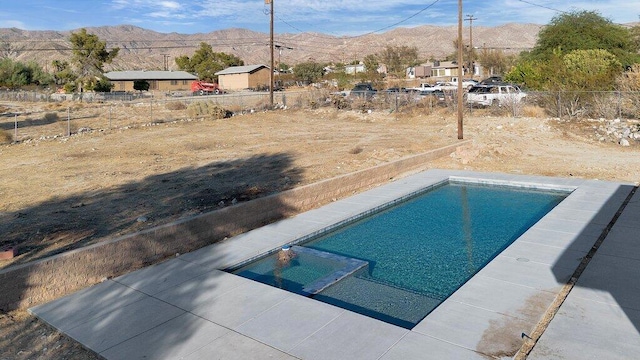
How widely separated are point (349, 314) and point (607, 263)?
424cm

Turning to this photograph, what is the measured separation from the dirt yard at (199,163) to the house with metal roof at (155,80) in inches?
2158

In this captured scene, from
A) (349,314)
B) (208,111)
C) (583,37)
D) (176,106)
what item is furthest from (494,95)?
(349,314)

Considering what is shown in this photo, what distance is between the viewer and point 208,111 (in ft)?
106

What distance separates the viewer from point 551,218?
10273mm

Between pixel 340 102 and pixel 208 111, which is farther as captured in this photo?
pixel 340 102

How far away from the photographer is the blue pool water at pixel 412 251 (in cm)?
716

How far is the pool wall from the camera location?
6676 millimetres

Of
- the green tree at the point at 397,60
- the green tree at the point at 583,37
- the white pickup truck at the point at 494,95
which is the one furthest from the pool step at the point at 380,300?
the green tree at the point at 397,60

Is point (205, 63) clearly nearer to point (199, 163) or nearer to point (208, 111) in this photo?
point (208, 111)

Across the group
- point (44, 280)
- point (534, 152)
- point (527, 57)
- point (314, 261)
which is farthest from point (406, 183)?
point (527, 57)

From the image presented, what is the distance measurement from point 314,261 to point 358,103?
2711cm

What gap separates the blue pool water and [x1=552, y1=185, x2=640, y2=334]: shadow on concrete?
1.35m

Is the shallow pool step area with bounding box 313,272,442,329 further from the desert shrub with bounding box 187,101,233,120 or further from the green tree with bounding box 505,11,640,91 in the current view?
the desert shrub with bounding box 187,101,233,120

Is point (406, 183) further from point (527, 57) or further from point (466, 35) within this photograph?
point (466, 35)
